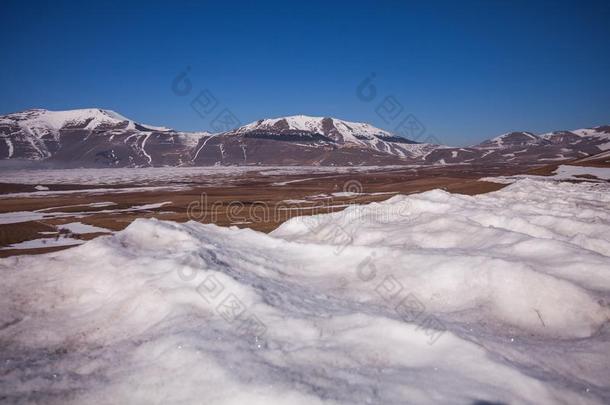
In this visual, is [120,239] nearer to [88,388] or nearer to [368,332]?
[88,388]

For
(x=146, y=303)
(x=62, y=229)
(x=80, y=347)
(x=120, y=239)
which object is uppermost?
(x=120, y=239)

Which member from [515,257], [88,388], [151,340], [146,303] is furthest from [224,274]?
[515,257]

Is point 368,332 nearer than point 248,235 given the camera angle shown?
Yes

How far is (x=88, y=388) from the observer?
5.80m

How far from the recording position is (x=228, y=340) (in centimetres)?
679

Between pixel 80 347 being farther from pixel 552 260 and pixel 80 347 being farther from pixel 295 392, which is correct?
pixel 552 260

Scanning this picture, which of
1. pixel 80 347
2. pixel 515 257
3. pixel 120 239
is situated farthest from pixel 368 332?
pixel 120 239

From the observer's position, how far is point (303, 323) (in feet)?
25.0

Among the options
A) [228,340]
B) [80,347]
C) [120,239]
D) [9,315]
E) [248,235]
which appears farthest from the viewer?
[248,235]

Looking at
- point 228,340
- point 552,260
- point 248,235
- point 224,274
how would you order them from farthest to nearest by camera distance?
point 248,235
point 552,260
point 224,274
point 228,340

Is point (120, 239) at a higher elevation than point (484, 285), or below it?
higher

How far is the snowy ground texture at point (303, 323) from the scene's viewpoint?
5.68 meters

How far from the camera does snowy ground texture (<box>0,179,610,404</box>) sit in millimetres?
5676

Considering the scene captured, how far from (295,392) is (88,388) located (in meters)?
3.37
